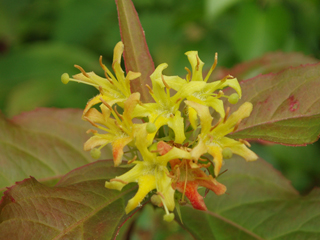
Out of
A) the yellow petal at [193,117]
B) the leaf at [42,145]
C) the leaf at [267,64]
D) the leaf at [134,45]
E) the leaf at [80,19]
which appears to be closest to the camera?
the yellow petal at [193,117]

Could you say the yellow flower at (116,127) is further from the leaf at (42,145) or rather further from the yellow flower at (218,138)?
the leaf at (42,145)

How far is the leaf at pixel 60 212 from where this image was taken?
2.66ft

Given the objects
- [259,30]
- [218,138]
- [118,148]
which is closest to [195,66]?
[218,138]

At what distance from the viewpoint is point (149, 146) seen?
0.91m

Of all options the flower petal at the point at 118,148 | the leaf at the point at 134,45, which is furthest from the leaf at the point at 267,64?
the flower petal at the point at 118,148

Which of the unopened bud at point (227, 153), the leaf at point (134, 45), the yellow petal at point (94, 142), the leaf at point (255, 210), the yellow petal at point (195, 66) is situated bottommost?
the leaf at point (255, 210)

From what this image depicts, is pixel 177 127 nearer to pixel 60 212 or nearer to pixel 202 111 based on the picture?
pixel 202 111

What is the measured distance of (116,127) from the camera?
2.96 ft

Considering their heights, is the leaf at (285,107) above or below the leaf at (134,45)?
below

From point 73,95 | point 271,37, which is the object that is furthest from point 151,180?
point 73,95

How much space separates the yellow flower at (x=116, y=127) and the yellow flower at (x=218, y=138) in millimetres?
145

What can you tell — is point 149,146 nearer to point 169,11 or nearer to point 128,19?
point 128,19

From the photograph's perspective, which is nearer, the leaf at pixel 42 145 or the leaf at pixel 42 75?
the leaf at pixel 42 145

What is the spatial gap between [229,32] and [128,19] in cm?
191
